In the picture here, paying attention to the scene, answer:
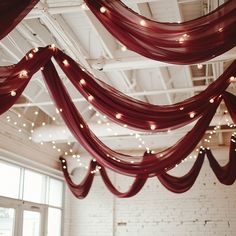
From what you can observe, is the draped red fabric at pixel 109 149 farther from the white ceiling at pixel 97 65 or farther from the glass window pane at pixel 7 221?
the glass window pane at pixel 7 221

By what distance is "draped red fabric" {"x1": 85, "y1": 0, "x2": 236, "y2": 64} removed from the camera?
8.87ft

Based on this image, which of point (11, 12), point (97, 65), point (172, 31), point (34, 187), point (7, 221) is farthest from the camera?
point (34, 187)

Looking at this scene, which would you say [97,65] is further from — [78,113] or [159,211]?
[159,211]

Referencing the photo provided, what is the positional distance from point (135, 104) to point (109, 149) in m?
1.02

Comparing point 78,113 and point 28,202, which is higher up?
point 78,113

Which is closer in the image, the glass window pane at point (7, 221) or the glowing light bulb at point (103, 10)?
the glowing light bulb at point (103, 10)

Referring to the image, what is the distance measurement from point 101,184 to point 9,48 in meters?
5.23

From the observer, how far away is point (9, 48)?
5.87 meters

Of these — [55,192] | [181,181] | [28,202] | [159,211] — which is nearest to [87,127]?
[181,181]

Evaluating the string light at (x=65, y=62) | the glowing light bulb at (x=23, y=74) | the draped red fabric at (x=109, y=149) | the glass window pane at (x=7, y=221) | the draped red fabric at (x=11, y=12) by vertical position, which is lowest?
the glass window pane at (x=7, y=221)

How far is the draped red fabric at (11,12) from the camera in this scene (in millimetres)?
2531

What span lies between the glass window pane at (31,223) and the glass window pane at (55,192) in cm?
80

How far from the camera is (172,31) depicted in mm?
2717

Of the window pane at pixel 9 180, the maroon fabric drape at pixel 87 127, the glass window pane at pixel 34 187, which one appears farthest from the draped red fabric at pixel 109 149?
the glass window pane at pixel 34 187
